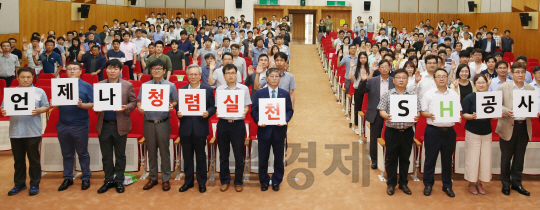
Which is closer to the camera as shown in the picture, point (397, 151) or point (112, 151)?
point (397, 151)

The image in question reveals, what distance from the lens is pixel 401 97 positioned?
4387 millimetres

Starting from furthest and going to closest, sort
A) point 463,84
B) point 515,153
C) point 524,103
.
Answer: point 463,84
point 515,153
point 524,103

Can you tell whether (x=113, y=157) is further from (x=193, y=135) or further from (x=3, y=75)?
(x=3, y=75)

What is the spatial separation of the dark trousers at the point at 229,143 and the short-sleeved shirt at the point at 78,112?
4.77 ft

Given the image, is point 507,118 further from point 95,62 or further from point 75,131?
point 95,62

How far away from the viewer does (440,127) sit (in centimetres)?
446

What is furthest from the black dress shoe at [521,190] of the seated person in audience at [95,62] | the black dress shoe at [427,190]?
the seated person in audience at [95,62]

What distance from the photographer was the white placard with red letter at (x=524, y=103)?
454 cm

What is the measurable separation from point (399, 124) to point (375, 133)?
96 cm

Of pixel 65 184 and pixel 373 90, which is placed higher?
pixel 373 90

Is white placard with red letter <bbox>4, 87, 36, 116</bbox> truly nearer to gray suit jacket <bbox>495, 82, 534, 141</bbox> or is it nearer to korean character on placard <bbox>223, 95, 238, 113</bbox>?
korean character on placard <bbox>223, 95, 238, 113</bbox>

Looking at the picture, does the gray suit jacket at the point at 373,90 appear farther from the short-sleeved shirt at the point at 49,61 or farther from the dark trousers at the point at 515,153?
the short-sleeved shirt at the point at 49,61

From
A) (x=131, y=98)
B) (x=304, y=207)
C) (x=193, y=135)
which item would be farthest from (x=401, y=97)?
(x=131, y=98)

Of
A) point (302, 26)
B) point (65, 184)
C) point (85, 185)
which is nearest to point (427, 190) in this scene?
point (85, 185)
